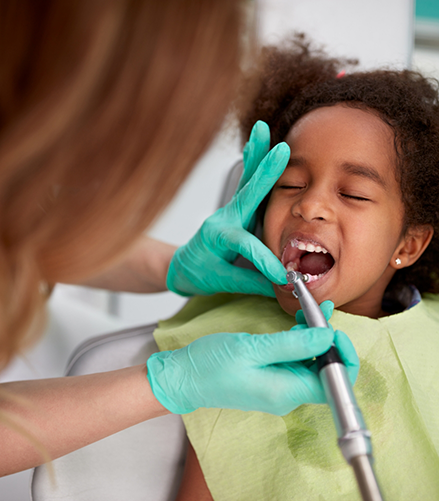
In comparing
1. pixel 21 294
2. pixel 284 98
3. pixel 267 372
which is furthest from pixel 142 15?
pixel 284 98

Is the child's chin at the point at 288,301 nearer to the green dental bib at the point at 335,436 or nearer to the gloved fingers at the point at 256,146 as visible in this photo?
the green dental bib at the point at 335,436

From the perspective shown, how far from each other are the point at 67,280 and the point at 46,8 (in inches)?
15.1

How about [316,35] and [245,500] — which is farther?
[316,35]

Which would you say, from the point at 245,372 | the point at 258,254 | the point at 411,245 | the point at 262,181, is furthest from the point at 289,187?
the point at 245,372

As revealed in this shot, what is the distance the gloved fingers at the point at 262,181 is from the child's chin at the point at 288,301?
195mm

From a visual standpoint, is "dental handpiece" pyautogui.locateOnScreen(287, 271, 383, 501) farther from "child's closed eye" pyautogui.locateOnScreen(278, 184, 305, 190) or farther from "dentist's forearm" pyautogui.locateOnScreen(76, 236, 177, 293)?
"dentist's forearm" pyautogui.locateOnScreen(76, 236, 177, 293)

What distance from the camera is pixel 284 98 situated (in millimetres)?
1205

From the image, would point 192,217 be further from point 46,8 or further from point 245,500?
point 46,8

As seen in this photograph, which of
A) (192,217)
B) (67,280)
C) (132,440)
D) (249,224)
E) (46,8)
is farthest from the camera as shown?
(192,217)

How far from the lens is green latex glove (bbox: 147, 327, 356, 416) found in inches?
28.5

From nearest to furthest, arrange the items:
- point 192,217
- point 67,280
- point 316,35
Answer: point 67,280, point 316,35, point 192,217

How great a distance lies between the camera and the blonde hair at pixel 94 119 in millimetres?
540

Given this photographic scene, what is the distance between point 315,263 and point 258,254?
0.57 feet

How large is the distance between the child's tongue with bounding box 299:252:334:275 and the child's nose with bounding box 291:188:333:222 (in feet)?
0.46
